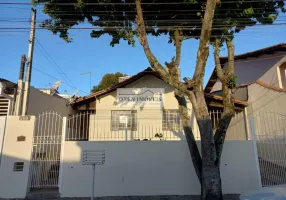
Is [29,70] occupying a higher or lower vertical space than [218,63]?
higher

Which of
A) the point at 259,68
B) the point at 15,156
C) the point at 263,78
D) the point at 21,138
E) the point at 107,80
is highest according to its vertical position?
the point at 107,80

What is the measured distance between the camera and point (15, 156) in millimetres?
8406

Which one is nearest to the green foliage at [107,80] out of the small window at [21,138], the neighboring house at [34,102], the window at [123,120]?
the neighboring house at [34,102]

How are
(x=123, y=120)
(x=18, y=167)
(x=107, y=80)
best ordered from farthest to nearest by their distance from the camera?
(x=107, y=80) < (x=123, y=120) < (x=18, y=167)

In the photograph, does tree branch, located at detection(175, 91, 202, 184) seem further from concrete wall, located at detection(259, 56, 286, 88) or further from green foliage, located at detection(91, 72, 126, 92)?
green foliage, located at detection(91, 72, 126, 92)

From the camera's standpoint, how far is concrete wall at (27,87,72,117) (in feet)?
35.8

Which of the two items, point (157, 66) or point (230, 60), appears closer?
point (157, 66)

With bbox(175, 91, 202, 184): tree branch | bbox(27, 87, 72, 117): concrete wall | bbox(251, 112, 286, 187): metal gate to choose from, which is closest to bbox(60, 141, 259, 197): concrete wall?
bbox(251, 112, 286, 187): metal gate

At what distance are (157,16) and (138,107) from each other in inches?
191

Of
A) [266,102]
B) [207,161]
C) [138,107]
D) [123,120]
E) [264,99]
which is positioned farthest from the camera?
[138,107]

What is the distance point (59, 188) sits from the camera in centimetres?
818

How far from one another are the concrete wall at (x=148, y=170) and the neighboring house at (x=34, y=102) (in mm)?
3218

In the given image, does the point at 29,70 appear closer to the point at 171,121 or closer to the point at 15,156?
the point at 15,156

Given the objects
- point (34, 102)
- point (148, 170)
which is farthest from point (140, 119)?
point (34, 102)
